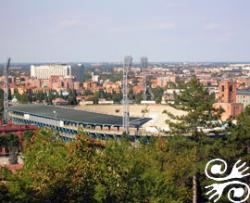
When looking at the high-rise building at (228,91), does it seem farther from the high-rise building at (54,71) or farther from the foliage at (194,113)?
the high-rise building at (54,71)

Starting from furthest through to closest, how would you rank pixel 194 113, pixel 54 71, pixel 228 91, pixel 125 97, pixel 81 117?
pixel 54 71 < pixel 228 91 < pixel 81 117 < pixel 125 97 < pixel 194 113

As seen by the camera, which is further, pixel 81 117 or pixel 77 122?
pixel 81 117

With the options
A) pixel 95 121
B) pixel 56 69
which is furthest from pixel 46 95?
pixel 56 69

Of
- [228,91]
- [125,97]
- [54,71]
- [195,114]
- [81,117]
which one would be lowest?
[54,71]

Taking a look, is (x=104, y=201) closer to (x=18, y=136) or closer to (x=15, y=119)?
(x=18, y=136)

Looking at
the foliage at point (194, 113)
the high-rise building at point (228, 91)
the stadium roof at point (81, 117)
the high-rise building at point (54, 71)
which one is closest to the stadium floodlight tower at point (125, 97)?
the stadium roof at point (81, 117)

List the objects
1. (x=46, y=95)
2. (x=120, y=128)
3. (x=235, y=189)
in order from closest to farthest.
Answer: (x=235, y=189) → (x=120, y=128) → (x=46, y=95)

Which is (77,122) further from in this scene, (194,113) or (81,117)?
(194,113)

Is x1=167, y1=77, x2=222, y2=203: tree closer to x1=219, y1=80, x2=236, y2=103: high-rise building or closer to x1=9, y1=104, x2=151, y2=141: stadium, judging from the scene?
x1=9, y1=104, x2=151, y2=141: stadium

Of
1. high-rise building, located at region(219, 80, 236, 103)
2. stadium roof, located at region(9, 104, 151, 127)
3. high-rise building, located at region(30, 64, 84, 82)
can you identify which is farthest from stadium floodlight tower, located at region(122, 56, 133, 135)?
high-rise building, located at region(30, 64, 84, 82)

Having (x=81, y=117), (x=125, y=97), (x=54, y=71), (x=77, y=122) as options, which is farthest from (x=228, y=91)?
(x=54, y=71)
